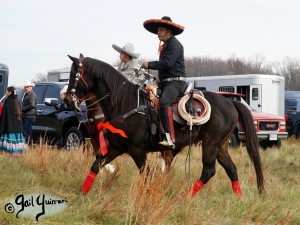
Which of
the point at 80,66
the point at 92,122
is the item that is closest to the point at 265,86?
the point at 92,122

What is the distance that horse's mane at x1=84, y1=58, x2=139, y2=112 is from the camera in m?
7.62

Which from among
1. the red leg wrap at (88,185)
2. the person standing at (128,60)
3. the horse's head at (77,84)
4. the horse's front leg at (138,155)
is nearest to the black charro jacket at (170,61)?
the horse's head at (77,84)

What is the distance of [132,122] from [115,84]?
0.58 meters

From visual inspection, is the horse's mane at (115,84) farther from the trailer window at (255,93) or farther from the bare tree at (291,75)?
the bare tree at (291,75)

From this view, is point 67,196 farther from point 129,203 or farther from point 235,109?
point 235,109

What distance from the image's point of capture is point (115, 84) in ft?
25.2

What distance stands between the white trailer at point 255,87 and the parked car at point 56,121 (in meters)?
7.76

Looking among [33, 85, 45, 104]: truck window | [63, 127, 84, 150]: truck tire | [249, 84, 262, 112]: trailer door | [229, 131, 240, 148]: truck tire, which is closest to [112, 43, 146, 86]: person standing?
[63, 127, 84, 150]: truck tire

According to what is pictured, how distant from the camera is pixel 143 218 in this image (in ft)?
18.0

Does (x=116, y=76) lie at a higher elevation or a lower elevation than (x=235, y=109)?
higher

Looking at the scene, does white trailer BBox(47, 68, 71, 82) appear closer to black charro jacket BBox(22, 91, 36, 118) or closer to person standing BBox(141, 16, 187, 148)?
black charro jacket BBox(22, 91, 36, 118)

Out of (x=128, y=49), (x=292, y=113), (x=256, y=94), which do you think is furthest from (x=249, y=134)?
(x=292, y=113)

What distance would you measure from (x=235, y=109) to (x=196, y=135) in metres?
0.78

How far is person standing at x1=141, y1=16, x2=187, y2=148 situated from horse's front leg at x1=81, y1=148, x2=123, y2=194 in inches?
26.3
